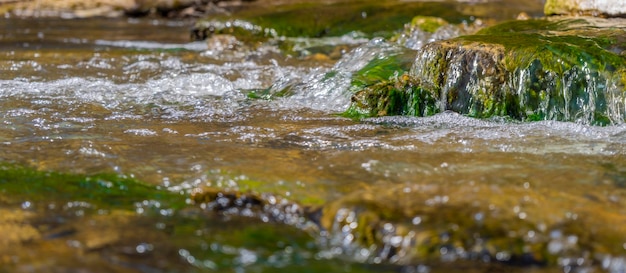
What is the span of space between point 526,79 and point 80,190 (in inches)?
118

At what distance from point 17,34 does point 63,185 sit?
8.55 m

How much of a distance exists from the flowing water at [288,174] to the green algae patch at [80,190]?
38 mm

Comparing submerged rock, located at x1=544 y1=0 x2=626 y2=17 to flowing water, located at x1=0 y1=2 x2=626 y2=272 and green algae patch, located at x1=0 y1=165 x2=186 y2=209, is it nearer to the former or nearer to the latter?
flowing water, located at x1=0 y1=2 x2=626 y2=272

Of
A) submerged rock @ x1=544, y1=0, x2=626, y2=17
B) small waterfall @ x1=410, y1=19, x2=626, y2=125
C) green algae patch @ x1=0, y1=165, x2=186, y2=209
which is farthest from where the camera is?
submerged rock @ x1=544, y1=0, x2=626, y2=17

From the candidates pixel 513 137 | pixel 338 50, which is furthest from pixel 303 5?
pixel 513 137

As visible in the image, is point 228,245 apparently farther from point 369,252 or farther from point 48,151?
point 48,151

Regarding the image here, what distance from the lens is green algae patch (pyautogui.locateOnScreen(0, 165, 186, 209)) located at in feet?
10.7

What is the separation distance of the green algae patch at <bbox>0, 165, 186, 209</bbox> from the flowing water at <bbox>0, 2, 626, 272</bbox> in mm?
38

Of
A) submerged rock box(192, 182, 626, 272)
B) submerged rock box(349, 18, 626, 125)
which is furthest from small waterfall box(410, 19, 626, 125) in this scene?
submerged rock box(192, 182, 626, 272)

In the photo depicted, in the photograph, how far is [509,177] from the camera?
3342mm

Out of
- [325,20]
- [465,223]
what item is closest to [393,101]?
[465,223]

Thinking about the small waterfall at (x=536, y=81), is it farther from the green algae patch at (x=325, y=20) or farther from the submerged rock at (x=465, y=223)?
the green algae patch at (x=325, y=20)

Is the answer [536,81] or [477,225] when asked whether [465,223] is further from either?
[536,81]

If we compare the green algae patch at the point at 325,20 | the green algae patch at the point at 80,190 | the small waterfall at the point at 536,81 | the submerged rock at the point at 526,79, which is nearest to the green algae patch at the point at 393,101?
the submerged rock at the point at 526,79
